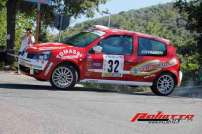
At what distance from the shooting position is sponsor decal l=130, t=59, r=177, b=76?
1839 centimetres

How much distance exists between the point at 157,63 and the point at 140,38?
0.85 metres

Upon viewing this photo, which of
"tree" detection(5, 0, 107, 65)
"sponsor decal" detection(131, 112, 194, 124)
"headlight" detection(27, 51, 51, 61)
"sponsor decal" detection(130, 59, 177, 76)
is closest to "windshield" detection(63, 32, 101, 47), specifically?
"headlight" detection(27, 51, 51, 61)

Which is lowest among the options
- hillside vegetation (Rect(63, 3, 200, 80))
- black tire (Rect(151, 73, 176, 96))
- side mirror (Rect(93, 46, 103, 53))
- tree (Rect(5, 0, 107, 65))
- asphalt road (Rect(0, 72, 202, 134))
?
asphalt road (Rect(0, 72, 202, 134))

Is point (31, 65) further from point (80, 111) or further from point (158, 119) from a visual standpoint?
point (158, 119)

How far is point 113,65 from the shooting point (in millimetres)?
17891

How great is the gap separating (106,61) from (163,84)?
2038 mm

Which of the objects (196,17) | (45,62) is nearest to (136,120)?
(45,62)

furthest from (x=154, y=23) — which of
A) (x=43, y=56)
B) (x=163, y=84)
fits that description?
(x=43, y=56)

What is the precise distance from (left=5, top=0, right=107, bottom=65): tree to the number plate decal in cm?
1048

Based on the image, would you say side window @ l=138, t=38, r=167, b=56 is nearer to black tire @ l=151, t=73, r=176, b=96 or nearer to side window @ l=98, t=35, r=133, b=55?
side window @ l=98, t=35, r=133, b=55

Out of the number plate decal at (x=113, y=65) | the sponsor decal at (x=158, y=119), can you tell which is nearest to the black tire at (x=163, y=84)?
the number plate decal at (x=113, y=65)

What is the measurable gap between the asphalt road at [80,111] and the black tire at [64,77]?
0.86 ft

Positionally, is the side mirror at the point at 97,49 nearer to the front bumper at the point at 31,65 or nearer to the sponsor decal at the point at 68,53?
the sponsor decal at the point at 68,53

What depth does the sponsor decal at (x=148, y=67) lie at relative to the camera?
60.3ft
